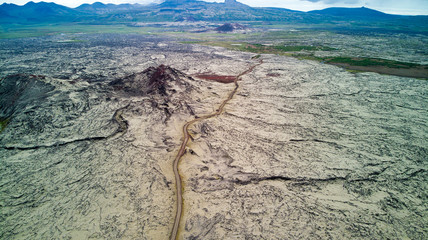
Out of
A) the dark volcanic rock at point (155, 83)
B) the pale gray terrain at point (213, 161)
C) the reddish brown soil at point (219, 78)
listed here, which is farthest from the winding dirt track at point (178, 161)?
the dark volcanic rock at point (155, 83)

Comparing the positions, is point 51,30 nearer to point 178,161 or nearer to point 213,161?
point 178,161

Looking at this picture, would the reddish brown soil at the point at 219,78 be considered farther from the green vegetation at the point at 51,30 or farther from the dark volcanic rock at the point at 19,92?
the green vegetation at the point at 51,30

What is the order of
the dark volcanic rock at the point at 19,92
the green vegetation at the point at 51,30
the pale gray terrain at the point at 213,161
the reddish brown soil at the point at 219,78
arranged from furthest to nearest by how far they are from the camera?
the green vegetation at the point at 51,30 → the reddish brown soil at the point at 219,78 → the dark volcanic rock at the point at 19,92 → the pale gray terrain at the point at 213,161

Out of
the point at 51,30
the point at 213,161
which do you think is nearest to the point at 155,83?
the point at 213,161

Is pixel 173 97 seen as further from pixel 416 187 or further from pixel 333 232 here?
pixel 416 187

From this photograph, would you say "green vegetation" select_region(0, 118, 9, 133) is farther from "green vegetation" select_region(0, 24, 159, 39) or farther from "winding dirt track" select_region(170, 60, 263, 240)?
"green vegetation" select_region(0, 24, 159, 39)

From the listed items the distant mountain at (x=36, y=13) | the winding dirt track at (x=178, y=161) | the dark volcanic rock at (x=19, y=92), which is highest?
the distant mountain at (x=36, y=13)

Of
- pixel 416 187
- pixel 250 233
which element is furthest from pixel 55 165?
pixel 416 187
